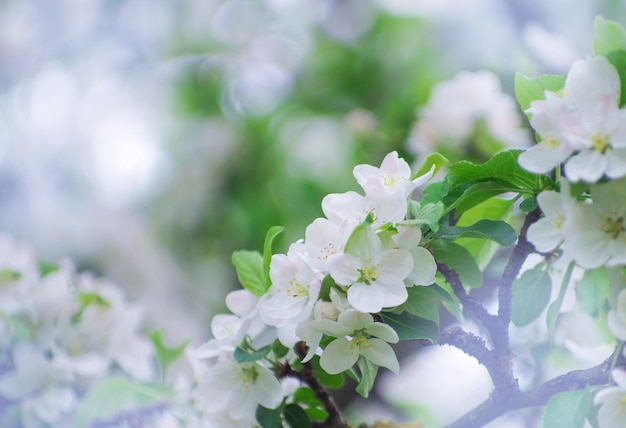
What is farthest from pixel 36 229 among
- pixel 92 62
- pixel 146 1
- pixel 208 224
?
pixel 146 1

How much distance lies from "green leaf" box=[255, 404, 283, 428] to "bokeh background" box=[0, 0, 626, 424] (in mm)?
582

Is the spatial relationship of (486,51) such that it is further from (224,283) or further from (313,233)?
(313,233)

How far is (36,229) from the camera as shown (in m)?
1.03

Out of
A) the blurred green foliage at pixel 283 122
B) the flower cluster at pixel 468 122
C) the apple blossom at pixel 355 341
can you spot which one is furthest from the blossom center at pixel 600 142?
the blurred green foliage at pixel 283 122

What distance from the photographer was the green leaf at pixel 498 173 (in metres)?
0.28

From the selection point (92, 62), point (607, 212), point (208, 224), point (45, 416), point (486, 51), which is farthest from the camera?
point (92, 62)

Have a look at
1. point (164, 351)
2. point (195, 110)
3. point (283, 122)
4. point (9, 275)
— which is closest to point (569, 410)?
point (164, 351)

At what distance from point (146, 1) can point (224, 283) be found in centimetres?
67

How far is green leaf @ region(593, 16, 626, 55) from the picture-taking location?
26 cm

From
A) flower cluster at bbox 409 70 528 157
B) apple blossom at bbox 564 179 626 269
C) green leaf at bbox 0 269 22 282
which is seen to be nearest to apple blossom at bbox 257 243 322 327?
apple blossom at bbox 564 179 626 269

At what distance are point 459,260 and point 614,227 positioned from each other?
0.27ft

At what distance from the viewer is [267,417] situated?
1.06ft

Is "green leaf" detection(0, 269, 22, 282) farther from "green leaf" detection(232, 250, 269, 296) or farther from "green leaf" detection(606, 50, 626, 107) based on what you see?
"green leaf" detection(606, 50, 626, 107)

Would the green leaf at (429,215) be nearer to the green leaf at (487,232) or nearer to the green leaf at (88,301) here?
the green leaf at (487,232)
